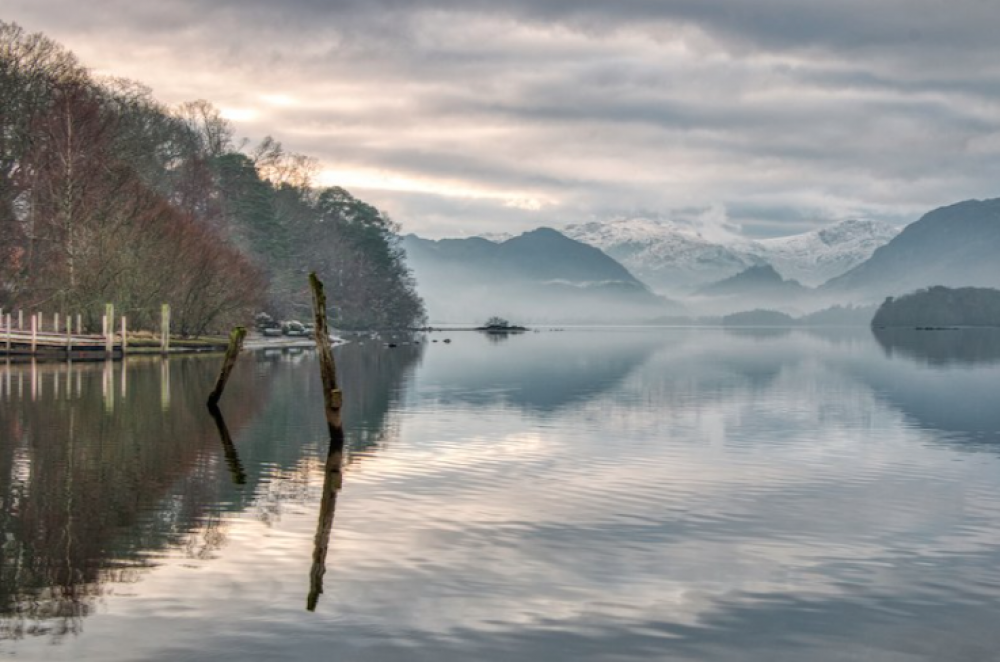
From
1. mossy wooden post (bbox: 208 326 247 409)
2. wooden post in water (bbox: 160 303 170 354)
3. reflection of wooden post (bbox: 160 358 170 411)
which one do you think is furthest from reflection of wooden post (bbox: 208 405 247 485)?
wooden post in water (bbox: 160 303 170 354)

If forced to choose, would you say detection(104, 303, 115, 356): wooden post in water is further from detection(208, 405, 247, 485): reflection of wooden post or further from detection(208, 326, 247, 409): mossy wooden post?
detection(208, 405, 247, 485): reflection of wooden post

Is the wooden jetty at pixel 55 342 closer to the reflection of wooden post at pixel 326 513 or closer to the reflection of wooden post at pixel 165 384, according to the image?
the reflection of wooden post at pixel 165 384

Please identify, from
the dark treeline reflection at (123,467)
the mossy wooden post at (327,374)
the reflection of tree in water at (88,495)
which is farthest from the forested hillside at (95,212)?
the mossy wooden post at (327,374)

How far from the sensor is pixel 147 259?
8956 cm

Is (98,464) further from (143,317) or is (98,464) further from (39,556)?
(143,317)

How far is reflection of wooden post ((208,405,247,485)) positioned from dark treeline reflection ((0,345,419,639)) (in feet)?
0.13

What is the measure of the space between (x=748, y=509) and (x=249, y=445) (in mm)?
15485

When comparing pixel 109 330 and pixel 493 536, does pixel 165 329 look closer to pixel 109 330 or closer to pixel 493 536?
pixel 109 330

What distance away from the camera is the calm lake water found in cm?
1453

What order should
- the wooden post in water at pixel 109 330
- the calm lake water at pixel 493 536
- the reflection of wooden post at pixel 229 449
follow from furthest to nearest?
the wooden post in water at pixel 109 330 < the reflection of wooden post at pixel 229 449 < the calm lake water at pixel 493 536

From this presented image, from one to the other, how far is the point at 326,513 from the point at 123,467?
7.68 meters

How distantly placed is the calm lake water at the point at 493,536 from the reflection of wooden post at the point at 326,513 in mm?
127

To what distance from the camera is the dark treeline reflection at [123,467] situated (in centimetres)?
1723

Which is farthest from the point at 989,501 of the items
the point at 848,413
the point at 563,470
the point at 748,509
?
the point at 848,413
